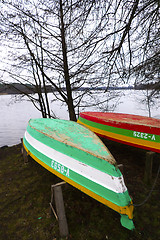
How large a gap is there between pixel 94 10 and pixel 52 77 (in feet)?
15.1

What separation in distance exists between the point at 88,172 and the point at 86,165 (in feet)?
0.39

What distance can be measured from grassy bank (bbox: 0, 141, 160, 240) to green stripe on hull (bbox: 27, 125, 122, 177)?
1.28 metres

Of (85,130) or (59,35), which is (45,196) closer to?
(85,130)

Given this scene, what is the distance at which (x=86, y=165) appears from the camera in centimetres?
250

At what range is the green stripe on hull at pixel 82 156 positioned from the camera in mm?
2170

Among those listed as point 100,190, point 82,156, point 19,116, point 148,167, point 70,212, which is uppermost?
point 82,156

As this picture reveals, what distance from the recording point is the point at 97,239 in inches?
98.1

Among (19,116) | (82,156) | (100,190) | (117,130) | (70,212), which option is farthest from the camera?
(19,116)

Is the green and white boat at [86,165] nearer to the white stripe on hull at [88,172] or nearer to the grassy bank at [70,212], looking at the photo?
the white stripe on hull at [88,172]

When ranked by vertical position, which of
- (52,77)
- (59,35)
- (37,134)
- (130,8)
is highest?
(59,35)

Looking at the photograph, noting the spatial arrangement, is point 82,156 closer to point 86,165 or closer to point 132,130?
point 86,165

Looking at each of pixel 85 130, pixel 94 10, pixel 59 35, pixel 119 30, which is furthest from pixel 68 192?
pixel 59 35

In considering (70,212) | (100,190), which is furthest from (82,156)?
(70,212)

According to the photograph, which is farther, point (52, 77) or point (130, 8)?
point (52, 77)
